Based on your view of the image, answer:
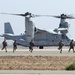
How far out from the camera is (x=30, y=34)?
218ft

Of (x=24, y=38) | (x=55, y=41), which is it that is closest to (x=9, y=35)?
(x=24, y=38)

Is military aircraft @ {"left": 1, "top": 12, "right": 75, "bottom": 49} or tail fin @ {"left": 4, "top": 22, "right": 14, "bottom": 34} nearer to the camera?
military aircraft @ {"left": 1, "top": 12, "right": 75, "bottom": 49}

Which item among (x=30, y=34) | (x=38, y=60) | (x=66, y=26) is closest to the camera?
(x=38, y=60)

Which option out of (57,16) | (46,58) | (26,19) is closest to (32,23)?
(26,19)

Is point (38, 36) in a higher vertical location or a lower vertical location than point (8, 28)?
lower

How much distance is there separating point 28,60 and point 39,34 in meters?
40.2

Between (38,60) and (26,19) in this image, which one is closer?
(38,60)

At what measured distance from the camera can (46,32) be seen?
228ft

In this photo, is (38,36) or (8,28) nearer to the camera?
(38,36)

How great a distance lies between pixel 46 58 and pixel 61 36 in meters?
38.5

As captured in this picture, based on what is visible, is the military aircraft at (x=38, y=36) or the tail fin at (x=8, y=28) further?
the tail fin at (x=8, y=28)

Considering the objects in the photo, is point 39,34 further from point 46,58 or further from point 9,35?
point 46,58

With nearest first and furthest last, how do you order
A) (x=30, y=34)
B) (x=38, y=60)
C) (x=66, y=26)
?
(x=38, y=60)
(x=30, y=34)
(x=66, y=26)

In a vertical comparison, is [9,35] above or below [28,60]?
below
